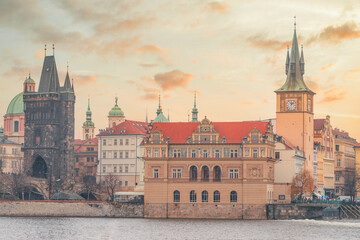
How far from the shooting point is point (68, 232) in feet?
364

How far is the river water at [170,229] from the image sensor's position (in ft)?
348

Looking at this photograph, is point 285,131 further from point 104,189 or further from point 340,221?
point 104,189

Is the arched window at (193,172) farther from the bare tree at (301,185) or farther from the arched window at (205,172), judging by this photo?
the bare tree at (301,185)

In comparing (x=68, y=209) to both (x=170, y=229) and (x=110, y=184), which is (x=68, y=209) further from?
(x=110, y=184)

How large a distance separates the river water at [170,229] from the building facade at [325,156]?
1654 inches

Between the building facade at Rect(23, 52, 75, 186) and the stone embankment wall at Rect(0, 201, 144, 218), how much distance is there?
47.5 meters

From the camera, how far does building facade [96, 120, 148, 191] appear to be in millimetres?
189375

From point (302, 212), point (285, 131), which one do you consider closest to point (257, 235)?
point (302, 212)

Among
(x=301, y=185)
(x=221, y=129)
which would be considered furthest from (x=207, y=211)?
(x=301, y=185)

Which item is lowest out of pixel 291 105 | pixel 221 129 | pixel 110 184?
pixel 110 184

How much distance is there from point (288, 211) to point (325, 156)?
4961 centimetres

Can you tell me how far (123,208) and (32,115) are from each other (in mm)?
62001

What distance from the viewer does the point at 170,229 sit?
11419 centimetres

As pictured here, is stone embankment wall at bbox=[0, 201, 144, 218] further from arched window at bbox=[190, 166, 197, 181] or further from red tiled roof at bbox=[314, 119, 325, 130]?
red tiled roof at bbox=[314, 119, 325, 130]
